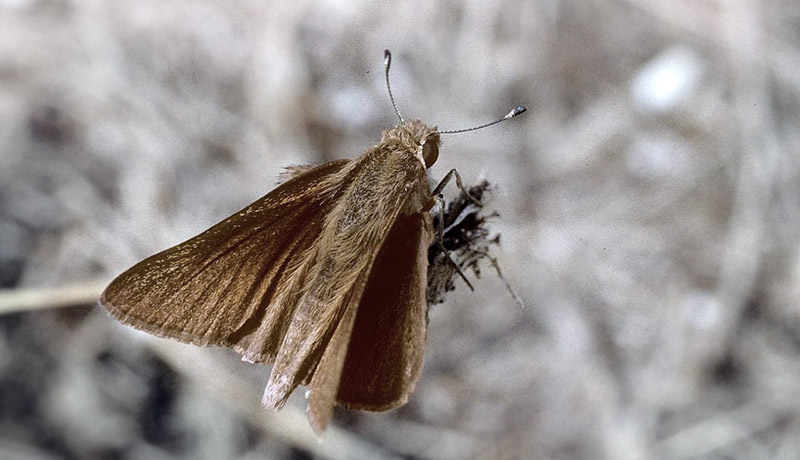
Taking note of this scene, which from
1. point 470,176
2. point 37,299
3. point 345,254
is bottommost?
point 345,254

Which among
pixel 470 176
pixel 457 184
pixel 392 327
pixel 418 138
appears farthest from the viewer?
pixel 470 176

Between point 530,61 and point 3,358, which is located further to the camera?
point 530,61

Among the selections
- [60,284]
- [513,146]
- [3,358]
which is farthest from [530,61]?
[3,358]

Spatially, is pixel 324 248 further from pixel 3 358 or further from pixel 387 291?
pixel 3 358

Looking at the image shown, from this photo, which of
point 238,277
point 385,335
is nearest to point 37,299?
point 238,277

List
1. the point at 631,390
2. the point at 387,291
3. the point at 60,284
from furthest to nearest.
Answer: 1. the point at 631,390
2. the point at 60,284
3. the point at 387,291

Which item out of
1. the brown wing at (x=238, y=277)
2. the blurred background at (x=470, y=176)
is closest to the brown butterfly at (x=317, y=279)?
the brown wing at (x=238, y=277)

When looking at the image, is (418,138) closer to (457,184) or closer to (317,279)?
(457,184)

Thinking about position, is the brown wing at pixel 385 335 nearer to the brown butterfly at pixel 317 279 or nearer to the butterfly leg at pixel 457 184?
the brown butterfly at pixel 317 279
